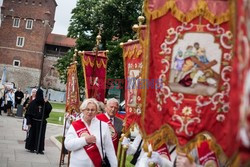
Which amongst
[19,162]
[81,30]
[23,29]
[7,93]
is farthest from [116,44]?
[23,29]

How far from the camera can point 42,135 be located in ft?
35.5

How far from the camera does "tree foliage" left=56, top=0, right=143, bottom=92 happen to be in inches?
1021

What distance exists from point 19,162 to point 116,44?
1736 centimetres

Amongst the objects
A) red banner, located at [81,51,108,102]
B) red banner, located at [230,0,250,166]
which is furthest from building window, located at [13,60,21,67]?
red banner, located at [230,0,250,166]

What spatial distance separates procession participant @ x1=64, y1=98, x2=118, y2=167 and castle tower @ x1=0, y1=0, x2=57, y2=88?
170 ft

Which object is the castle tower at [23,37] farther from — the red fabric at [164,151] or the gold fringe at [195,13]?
the gold fringe at [195,13]

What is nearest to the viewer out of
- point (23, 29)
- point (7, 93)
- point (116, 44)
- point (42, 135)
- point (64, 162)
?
point (64, 162)

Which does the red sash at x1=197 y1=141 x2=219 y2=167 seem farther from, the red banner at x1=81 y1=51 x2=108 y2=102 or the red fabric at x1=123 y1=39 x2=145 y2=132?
the red banner at x1=81 y1=51 x2=108 y2=102

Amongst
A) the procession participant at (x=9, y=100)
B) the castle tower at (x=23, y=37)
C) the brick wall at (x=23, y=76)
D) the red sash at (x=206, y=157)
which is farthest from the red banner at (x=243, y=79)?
the brick wall at (x=23, y=76)

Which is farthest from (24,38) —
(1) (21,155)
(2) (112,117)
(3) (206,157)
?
(3) (206,157)

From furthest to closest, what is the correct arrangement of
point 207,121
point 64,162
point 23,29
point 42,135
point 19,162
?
point 23,29
point 42,135
point 64,162
point 19,162
point 207,121

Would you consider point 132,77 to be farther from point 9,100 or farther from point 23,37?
point 23,37

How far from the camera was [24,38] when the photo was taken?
54.5 m

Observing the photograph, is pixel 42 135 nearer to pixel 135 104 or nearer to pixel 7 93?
pixel 135 104
